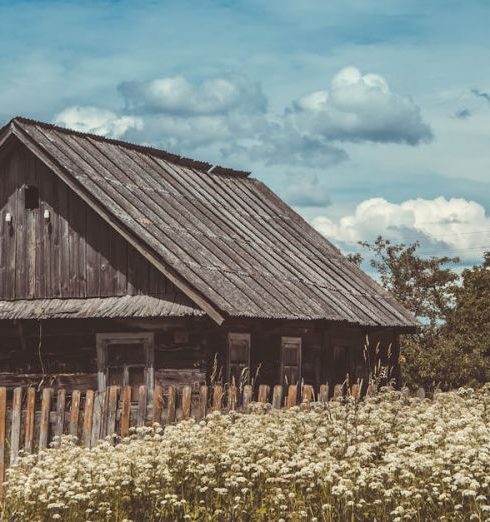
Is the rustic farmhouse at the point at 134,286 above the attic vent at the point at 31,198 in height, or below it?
below

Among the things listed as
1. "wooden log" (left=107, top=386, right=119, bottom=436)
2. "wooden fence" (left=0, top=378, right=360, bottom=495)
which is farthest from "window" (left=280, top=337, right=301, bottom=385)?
"wooden log" (left=107, top=386, right=119, bottom=436)

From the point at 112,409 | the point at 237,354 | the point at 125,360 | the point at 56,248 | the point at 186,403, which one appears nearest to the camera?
the point at 186,403

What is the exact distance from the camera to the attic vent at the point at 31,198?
19688 millimetres

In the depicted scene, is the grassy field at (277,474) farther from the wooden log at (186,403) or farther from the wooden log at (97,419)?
the wooden log at (97,419)

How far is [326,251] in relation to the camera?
2516cm

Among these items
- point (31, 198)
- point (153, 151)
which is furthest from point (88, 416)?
point (153, 151)

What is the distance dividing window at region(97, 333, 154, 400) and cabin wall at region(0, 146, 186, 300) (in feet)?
2.65

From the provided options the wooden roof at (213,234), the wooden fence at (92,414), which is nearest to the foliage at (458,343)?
the wooden roof at (213,234)

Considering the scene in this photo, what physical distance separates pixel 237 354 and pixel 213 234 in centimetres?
291

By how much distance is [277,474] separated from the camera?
923 cm

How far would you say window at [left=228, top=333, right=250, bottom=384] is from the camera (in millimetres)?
18062

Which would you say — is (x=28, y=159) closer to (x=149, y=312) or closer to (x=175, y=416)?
(x=149, y=312)

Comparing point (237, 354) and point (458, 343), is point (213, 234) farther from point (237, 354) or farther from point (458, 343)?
point (458, 343)

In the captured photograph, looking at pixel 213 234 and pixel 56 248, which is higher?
pixel 213 234
